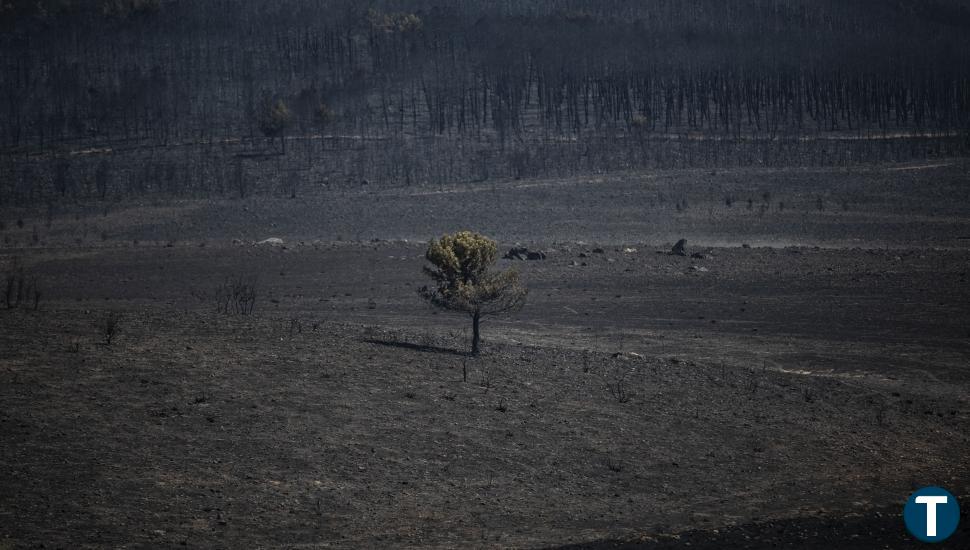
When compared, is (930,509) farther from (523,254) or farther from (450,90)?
(450,90)

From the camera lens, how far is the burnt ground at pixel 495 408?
14.3 metres

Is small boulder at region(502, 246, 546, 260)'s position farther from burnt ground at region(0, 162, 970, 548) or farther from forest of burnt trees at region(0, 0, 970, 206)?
forest of burnt trees at region(0, 0, 970, 206)

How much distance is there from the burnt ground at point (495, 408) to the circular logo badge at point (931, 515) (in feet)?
0.75

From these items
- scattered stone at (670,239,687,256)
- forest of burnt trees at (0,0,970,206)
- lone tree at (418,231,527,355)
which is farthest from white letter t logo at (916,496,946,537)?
forest of burnt trees at (0,0,970,206)

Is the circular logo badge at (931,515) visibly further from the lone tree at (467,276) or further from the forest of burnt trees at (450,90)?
the forest of burnt trees at (450,90)

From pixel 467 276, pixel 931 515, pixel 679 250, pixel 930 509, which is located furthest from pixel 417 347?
pixel 679 250

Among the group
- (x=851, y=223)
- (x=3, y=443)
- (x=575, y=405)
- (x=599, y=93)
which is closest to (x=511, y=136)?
(x=599, y=93)

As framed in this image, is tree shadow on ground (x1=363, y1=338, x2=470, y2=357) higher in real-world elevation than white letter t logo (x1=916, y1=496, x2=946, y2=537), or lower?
higher

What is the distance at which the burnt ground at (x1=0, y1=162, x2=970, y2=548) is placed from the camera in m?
14.3

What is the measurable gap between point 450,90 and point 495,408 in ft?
259

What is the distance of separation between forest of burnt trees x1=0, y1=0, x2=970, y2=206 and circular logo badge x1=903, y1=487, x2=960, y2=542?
51.8 m

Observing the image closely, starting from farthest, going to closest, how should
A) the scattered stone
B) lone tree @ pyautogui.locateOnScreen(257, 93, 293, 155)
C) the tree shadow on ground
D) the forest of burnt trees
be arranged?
lone tree @ pyautogui.locateOnScreen(257, 93, 293, 155), the forest of burnt trees, the scattered stone, the tree shadow on ground

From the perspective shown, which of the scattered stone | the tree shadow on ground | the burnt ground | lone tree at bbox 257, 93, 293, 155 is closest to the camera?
the burnt ground

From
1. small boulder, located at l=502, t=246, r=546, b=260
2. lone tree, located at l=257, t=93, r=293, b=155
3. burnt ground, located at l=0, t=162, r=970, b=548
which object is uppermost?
lone tree, located at l=257, t=93, r=293, b=155
